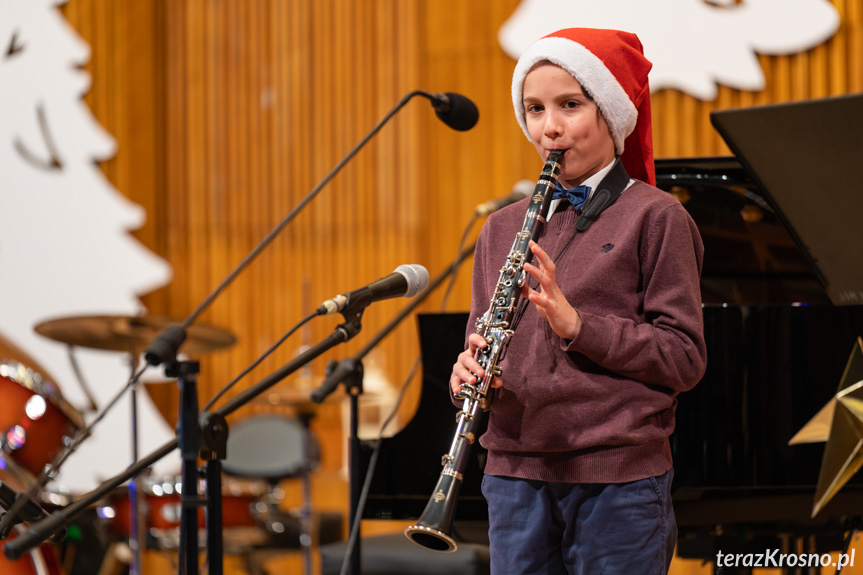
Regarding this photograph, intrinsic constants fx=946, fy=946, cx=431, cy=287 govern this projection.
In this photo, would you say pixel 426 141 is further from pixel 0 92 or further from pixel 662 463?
pixel 662 463

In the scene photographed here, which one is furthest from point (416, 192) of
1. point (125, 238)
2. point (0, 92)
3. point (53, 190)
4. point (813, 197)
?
point (813, 197)

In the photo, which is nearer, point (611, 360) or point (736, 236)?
point (611, 360)

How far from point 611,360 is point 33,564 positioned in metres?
1.75

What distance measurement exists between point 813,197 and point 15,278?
4.46 meters

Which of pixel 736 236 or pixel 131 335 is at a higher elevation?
pixel 736 236

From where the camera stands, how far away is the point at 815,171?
1.42 metres

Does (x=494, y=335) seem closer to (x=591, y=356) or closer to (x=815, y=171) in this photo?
(x=591, y=356)

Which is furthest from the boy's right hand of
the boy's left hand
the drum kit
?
the drum kit

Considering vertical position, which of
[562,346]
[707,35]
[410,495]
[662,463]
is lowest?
[410,495]

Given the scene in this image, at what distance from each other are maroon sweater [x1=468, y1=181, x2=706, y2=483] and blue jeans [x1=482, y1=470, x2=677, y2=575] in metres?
0.02

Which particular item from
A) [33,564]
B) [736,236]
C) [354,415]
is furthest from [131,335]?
[736,236]

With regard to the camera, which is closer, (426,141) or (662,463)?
(662,463)

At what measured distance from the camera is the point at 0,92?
16.2ft

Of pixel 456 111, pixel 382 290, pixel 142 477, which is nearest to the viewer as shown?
pixel 382 290
